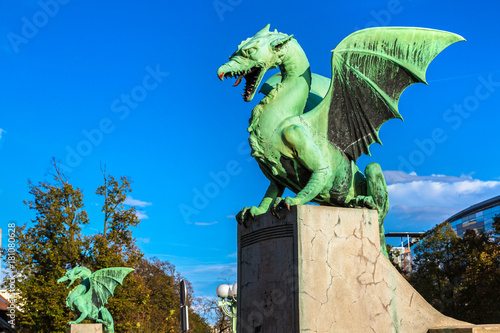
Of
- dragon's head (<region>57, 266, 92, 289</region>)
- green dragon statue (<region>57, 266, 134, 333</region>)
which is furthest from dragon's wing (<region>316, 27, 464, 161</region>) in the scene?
dragon's head (<region>57, 266, 92, 289</region>)

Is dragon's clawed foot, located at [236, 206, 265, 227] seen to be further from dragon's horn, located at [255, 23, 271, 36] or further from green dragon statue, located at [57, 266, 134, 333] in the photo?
green dragon statue, located at [57, 266, 134, 333]

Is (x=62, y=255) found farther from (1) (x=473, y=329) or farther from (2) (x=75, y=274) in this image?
(1) (x=473, y=329)

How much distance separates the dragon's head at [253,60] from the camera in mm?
5809

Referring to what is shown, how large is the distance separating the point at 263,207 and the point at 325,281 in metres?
1.28

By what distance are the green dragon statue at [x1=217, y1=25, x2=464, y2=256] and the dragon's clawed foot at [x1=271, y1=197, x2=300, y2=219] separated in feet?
1.60

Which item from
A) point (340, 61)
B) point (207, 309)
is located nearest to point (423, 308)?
point (340, 61)

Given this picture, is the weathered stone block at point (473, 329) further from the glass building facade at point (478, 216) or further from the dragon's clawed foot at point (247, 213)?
the glass building facade at point (478, 216)

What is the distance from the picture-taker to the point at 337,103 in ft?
19.7

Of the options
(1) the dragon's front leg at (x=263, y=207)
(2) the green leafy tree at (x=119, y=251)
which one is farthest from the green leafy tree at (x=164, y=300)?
(1) the dragon's front leg at (x=263, y=207)

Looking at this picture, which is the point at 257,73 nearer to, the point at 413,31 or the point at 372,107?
the point at 372,107

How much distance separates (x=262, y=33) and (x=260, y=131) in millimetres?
1194

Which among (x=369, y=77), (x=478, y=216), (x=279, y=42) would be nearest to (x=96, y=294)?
(x=279, y=42)

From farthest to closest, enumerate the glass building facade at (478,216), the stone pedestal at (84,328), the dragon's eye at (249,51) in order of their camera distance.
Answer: the glass building facade at (478,216) < the stone pedestal at (84,328) < the dragon's eye at (249,51)

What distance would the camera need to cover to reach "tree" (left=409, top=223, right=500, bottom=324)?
68.4 ft
